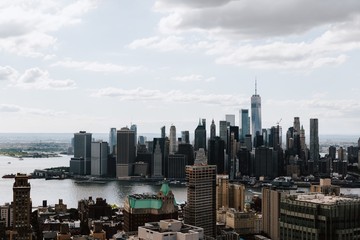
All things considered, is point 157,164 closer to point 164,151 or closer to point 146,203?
point 164,151

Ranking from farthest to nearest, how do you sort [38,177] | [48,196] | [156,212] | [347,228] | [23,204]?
[38,177]
[48,196]
[156,212]
[23,204]
[347,228]

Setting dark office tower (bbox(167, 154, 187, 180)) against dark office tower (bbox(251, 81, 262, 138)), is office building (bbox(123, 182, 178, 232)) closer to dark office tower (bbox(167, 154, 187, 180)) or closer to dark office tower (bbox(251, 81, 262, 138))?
dark office tower (bbox(167, 154, 187, 180))

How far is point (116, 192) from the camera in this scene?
246ft

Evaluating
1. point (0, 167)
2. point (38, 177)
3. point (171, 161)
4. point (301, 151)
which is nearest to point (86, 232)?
point (38, 177)

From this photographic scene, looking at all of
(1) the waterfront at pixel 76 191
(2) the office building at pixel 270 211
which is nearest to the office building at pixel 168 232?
(2) the office building at pixel 270 211

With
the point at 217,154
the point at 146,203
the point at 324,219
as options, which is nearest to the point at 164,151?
the point at 217,154

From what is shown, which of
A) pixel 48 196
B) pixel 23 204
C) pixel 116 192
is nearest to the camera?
pixel 23 204

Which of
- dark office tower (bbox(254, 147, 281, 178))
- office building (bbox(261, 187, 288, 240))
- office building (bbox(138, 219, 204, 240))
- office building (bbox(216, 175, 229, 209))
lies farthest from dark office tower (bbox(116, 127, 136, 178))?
office building (bbox(138, 219, 204, 240))

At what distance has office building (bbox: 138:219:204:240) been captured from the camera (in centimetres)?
1578

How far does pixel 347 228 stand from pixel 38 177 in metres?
82.7

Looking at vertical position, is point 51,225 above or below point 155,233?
below

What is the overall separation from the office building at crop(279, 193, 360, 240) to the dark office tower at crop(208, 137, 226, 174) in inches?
3542

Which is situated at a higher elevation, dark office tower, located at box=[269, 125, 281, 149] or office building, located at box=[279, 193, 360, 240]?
dark office tower, located at box=[269, 125, 281, 149]

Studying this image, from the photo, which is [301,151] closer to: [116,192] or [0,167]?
[116,192]
